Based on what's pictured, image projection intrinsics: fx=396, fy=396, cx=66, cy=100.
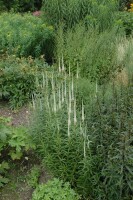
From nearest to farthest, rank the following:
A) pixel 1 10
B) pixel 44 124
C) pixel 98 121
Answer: pixel 98 121, pixel 44 124, pixel 1 10

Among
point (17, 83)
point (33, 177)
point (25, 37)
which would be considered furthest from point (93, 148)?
point (25, 37)

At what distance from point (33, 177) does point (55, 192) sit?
2.03ft

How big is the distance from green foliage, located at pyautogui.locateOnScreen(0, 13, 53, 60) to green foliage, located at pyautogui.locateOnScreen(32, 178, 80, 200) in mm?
3470

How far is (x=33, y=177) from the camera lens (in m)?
4.81

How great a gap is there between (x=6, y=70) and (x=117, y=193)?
10.4 feet

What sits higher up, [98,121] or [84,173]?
[98,121]

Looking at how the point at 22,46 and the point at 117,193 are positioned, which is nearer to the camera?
the point at 117,193

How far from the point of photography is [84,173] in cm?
427

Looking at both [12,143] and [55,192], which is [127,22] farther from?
[55,192]

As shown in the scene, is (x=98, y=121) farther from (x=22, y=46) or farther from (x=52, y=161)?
(x=22, y=46)

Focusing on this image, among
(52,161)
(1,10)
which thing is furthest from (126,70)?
(1,10)

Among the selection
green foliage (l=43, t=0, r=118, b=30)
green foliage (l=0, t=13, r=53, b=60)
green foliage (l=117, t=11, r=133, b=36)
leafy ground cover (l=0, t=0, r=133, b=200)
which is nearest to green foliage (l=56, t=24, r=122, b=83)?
leafy ground cover (l=0, t=0, r=133, b=200)

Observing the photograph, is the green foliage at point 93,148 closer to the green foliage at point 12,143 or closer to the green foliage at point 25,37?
the green foliage at point 12,143

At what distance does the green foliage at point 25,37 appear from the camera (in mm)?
7539
